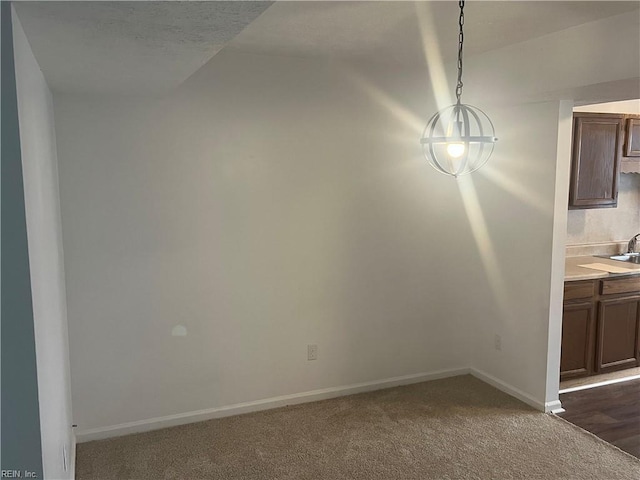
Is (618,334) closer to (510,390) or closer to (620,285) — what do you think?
A: (620,285)

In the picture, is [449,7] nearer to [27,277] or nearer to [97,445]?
[27,277]

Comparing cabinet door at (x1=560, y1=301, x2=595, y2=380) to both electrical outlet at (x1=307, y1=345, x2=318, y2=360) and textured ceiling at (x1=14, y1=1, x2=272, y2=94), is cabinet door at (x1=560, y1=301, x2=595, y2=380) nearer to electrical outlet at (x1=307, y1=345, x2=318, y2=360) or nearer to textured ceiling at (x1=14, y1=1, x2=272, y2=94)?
electrical outlet at (x1=307, y1=345, x2=318, y2=360)

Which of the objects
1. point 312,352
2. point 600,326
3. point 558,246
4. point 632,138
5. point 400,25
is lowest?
point 312,352

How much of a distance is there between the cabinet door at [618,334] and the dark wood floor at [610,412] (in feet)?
0.63

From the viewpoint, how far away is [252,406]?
3779 mm

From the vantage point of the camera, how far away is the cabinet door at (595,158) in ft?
13.8

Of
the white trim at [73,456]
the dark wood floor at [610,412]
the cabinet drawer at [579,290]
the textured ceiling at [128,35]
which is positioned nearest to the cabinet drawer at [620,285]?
the cabinet drawer at [579,290]

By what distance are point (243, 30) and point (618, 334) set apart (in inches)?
151

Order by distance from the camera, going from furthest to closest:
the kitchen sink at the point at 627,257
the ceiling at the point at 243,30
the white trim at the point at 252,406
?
the kitchen sink at the point at 627,257 → the white trim at the point at 252,406 → the ceiling at the point at 243,30

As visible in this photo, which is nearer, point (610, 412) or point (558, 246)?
point (558, 246)

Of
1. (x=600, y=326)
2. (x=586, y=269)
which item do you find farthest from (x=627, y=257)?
(x=600, y=326)

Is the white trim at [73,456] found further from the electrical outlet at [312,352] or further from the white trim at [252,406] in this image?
the electrical outlet at [312,352]

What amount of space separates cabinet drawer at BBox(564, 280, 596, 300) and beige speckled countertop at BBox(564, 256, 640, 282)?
0.15 feet

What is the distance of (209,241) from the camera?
11.6 feet
